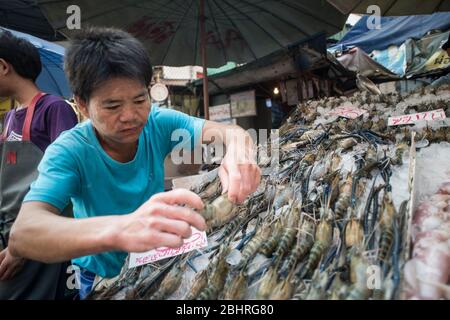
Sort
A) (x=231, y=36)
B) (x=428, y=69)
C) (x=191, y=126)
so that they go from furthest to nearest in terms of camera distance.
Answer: (x=428, y=69) < (x=231, y=36) < (x=191, y=126)

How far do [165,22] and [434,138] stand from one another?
3944 mm

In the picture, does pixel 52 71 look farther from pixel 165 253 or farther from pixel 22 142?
pixel 165 253

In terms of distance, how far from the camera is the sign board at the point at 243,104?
7.02 meters

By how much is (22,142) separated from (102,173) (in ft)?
2.10

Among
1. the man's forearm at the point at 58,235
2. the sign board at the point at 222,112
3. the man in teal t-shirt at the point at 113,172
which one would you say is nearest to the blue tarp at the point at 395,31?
the sign board at the point at 222,112

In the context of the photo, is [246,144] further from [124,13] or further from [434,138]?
[124,13]

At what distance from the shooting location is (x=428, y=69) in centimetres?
679

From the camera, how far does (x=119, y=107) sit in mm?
1190

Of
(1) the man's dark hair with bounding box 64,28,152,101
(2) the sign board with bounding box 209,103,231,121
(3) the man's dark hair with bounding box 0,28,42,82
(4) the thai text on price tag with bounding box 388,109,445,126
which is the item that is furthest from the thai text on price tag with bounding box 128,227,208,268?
A: (2) the sign board with bounding box 209,103,231,121

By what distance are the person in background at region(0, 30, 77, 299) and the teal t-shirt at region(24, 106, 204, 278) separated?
24 cm

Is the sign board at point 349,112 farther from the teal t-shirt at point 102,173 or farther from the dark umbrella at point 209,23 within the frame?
the teal t-shirt at point 102,173

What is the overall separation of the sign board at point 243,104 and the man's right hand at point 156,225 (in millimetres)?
6381
